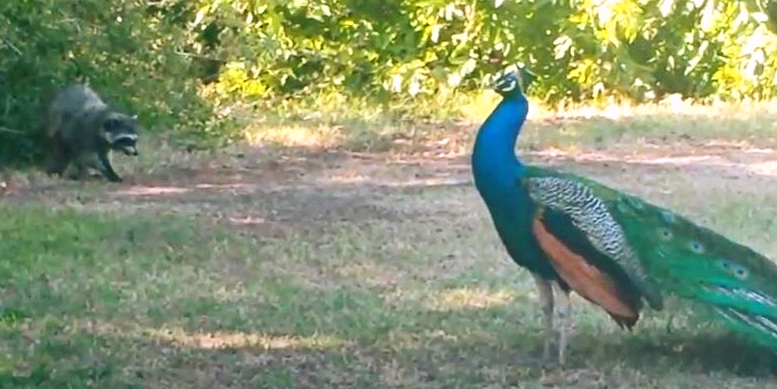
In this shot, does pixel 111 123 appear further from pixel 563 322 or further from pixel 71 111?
pixel 563 322

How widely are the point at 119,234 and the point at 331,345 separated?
109 inches

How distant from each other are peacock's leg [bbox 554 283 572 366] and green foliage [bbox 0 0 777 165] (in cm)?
819

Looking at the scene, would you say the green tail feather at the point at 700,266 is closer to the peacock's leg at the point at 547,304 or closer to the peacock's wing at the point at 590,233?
the peacock's wing at the point at 590,233

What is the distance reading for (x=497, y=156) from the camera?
20.6 ft

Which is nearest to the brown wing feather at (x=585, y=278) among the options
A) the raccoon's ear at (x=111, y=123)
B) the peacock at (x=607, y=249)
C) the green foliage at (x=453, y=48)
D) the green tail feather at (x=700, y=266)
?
the peacock at (x=607, y=249)

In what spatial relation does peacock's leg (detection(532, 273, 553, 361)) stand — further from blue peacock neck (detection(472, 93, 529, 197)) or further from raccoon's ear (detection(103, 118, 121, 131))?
raccoon's ear (detection(103, 118, 121, 131))

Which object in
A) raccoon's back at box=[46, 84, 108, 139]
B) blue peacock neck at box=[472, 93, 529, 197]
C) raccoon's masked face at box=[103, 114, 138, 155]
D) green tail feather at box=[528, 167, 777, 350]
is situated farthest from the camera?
raccoon's back at box=[46, 84, 108, 139]

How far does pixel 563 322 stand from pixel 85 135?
613cm

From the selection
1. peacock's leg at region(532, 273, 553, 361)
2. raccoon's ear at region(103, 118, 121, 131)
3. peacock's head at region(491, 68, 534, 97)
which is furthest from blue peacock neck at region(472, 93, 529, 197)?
raccoon's ear at region(103, 118, 121, 131)

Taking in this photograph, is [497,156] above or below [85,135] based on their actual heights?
above

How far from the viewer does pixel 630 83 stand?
16594 millimetres

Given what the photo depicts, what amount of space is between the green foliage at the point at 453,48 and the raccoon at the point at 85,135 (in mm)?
2390

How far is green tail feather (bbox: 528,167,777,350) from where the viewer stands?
Result: 20.0 feet

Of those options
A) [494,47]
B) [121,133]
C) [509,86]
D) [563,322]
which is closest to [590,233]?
[563,322]
